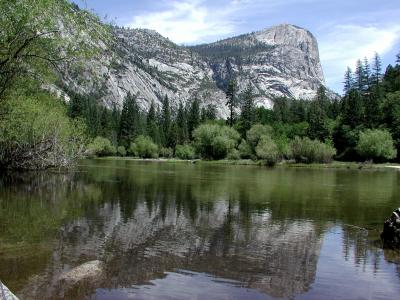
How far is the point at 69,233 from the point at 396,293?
15.2 metres

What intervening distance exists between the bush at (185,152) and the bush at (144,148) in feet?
36.5

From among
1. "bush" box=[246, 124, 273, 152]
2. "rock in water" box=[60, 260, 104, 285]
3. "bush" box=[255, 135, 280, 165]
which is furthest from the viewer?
"bush" box=[246, 124, 273, 152]

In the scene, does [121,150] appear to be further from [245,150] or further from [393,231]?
[393,231]

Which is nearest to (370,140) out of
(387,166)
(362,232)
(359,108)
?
(387,166)

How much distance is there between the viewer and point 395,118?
12438cm

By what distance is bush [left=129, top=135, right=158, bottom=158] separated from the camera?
554 feet

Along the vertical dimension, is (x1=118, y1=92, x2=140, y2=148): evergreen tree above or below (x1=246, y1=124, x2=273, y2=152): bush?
above

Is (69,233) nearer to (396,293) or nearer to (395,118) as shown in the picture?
(396,293)

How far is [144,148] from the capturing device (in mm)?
170000

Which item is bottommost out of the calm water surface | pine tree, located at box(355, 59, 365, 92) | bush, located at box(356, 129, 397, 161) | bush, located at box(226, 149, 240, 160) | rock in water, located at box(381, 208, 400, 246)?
the calm water surface

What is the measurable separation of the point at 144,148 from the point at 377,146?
3411 inches

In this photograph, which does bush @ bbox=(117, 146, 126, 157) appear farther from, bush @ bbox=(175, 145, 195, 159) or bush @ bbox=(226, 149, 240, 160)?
bush @ bbox=(226, 149, 240, 160)

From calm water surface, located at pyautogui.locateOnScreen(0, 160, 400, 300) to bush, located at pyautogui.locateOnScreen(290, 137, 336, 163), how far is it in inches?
3147

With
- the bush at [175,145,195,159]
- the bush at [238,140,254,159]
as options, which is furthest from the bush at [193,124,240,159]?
the bush at [175,145,195,159]
